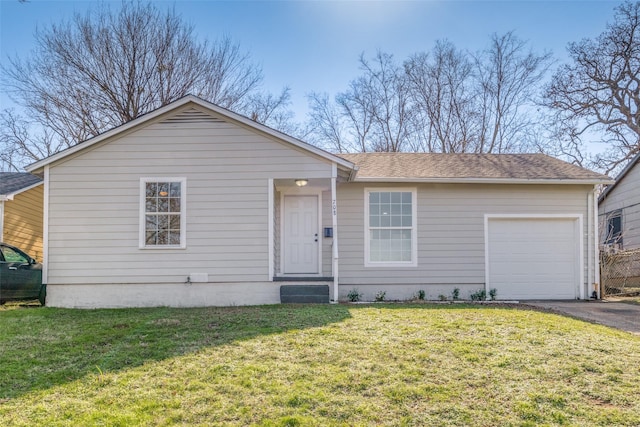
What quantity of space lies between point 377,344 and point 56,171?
7.47 m

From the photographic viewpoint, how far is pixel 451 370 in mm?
4262

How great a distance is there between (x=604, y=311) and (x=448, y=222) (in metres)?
3.43

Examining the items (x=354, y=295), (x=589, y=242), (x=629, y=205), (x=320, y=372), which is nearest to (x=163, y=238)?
(x=354, y=295)

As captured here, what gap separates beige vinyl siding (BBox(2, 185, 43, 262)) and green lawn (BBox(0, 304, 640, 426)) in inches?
250

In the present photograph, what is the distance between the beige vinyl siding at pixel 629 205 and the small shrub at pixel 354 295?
9.06m

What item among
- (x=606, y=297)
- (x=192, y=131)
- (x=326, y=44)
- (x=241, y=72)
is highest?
(x=241, y=72)

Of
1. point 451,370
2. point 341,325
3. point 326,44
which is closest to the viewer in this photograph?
point 451,370

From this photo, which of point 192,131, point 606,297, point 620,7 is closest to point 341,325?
point 192,131

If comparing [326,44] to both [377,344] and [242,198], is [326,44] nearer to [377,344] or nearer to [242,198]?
[242,198]

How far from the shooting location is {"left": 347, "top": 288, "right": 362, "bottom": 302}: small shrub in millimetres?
9312

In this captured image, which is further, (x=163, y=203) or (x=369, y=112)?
(x=369, y=112)

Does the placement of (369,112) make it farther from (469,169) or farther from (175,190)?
(175,190)

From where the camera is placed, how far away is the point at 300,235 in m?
9.99

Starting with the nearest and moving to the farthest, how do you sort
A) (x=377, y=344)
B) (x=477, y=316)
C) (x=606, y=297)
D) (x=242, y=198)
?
(x=377, y=344), (x=477, y=316), (x=242, y=198), (x=606, y=297)
